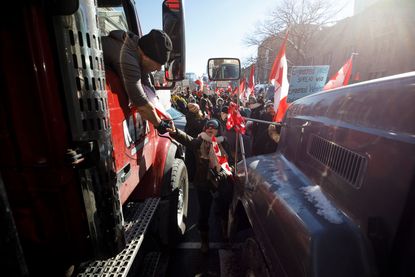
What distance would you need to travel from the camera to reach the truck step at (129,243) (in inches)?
58.1

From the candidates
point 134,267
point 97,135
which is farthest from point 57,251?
point 134,267

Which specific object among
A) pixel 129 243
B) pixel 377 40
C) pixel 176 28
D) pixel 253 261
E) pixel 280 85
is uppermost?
pixel 377 40

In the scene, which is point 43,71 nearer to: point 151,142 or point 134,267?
Answer: point 151,142

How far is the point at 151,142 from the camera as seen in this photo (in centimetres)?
269

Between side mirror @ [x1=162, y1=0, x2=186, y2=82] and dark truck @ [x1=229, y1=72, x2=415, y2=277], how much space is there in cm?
139

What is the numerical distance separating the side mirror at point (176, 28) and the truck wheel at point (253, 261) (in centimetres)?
183

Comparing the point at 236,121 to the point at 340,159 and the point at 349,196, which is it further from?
the point at 349,196

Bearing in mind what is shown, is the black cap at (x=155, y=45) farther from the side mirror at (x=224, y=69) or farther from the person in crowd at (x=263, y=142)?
the person in crowd at (x=263, y=142)

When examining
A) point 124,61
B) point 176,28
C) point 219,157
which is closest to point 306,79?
point 219,157

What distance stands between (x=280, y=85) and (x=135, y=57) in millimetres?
2687

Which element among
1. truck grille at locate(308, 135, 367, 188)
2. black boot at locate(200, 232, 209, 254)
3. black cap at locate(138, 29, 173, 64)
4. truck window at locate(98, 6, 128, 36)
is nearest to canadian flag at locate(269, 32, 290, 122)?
black boot at locate(200, 232, 209, 254)

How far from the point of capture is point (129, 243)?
175 cm

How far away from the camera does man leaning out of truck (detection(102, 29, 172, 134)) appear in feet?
5.86

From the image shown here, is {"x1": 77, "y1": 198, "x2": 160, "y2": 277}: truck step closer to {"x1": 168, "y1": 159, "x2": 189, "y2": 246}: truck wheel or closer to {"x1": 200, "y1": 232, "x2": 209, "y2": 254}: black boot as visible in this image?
{"x1": 168, "y1": 159, "x2": 189, "y2": 246}: truck wheel
